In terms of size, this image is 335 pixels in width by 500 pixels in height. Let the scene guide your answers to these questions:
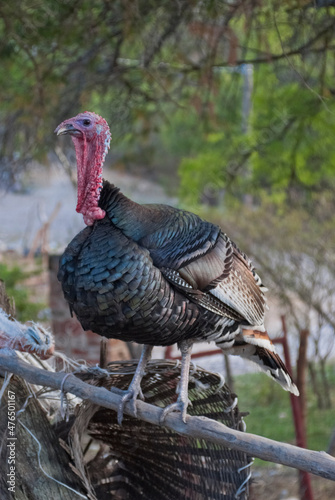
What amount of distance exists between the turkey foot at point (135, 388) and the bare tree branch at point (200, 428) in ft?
0.07

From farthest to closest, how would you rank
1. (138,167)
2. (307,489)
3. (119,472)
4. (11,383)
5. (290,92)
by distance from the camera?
1. (138,167)
2. (290,92)
3. (307,489)
4. (119,472)
5. (11,383)

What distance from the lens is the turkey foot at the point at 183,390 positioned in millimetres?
2096

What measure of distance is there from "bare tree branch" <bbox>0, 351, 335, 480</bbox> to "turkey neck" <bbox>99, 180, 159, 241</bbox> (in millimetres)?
549

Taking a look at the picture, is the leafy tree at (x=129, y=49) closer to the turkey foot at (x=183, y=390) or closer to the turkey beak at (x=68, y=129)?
the turkey beak at (x=68, y=129)

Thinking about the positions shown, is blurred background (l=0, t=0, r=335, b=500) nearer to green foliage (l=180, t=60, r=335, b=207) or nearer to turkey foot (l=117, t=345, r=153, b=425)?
green foliage (l=180, t=60, r=335, b=207)

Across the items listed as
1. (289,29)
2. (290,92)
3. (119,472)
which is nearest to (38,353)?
(119,472)

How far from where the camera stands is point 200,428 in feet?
6.36

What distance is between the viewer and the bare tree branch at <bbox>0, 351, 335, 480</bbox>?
66.2 inches

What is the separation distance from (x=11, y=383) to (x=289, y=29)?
12.0ft

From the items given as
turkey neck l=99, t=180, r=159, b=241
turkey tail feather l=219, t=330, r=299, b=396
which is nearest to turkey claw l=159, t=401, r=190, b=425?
turkey tail feather l=219, t=330, r=299, b=396

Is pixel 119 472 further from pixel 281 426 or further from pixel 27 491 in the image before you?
pixel 281 426

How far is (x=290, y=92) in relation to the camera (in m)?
5.66

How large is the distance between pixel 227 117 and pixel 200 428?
4281 mm

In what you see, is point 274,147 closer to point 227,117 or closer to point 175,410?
point 227,117
